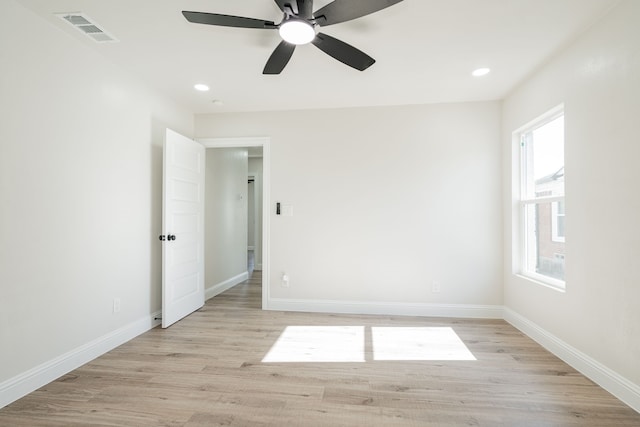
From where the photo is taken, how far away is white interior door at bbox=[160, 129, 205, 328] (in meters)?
3.16

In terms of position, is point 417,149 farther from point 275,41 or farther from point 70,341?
point 70,341

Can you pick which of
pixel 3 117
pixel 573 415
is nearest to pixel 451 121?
pixel 573 415

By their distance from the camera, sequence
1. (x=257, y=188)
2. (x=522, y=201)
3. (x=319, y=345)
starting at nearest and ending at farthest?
(x=319, y=345), (x=522, y=201), (x=257, y=188)

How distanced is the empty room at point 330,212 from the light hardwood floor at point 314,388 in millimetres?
19

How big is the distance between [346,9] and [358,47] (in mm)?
807

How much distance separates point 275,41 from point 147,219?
208 centimetres

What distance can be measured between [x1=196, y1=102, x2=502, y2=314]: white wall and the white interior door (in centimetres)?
81

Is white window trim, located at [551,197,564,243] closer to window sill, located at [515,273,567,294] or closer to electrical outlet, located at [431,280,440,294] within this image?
window sill, located at [515,273,567,294]

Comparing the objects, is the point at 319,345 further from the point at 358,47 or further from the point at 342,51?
the point at 358,47

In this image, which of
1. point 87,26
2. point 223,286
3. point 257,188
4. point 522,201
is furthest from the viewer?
point 257,188

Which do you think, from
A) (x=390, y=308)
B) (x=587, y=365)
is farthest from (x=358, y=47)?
(x=587, y=365)

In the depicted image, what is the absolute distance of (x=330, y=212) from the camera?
3.75 m

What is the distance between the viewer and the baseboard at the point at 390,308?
138 inches

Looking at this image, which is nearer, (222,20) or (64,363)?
(222,20)
